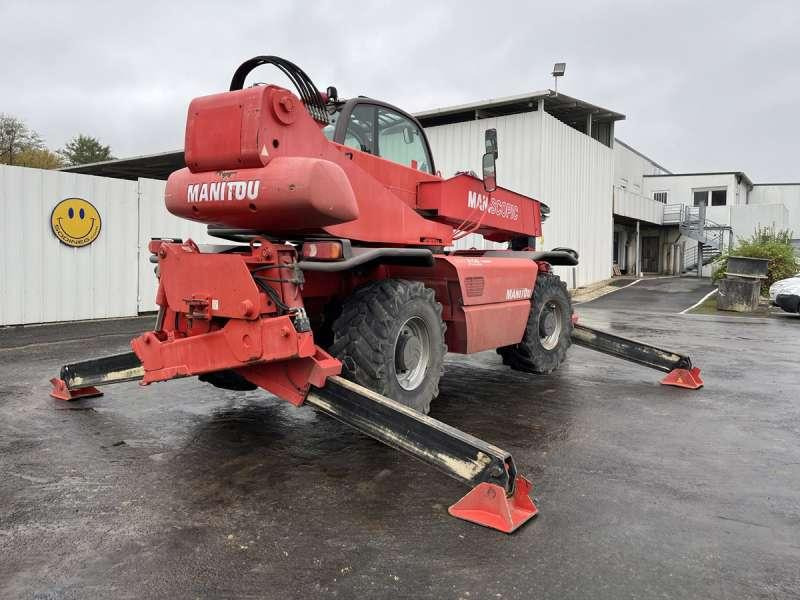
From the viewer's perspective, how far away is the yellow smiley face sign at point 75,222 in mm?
11391

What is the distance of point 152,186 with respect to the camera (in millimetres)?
12953

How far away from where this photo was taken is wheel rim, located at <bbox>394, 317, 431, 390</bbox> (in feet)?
16.3

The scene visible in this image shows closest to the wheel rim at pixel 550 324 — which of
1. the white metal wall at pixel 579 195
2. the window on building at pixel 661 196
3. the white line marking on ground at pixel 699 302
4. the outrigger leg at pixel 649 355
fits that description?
the outrigger leg at pixel 649 355

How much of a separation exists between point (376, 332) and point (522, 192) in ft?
60.6

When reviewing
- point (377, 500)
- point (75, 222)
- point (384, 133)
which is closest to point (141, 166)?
point (75, 222)

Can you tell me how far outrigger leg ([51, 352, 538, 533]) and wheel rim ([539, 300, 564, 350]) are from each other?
153 inches

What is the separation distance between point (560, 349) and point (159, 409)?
183 inches

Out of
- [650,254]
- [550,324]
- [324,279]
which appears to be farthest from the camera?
[650,254]

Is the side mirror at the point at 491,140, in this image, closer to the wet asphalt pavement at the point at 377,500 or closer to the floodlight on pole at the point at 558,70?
the wet asphalt pavement at the point at 377,500

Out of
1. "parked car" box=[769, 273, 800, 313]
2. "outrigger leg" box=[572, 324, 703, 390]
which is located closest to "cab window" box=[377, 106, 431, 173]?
"outrigger leg" box=[572, 324, 703, 390]

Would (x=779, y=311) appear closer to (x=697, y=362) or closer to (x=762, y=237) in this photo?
(x=762, y=237)

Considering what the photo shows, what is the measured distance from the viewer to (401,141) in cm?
585

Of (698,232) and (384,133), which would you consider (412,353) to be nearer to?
(384,133)

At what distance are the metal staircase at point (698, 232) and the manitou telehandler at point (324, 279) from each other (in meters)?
32.9
